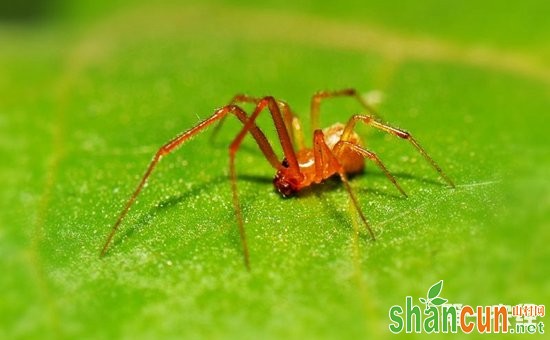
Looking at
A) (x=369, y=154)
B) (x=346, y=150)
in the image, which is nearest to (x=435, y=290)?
(x=369, y=154)

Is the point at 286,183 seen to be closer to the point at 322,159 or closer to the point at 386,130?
the point at 322,159

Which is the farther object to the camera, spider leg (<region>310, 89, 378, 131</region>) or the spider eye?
spider leg (<region>310, 89, 378, 131</region>)

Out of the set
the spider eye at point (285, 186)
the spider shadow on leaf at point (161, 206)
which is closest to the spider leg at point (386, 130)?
the spider eye at point (285, 186)

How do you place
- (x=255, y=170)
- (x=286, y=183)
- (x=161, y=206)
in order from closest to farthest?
(x=161, y=206) < (x=286, y=183) < (x=255, y=170)

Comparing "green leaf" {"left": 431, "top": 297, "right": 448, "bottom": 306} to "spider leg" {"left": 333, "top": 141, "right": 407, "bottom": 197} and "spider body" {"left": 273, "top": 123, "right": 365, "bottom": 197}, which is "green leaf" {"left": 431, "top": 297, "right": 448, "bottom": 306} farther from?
"spider body" {"left": 273, "top": 123, "right": 365, "bottom": 197}

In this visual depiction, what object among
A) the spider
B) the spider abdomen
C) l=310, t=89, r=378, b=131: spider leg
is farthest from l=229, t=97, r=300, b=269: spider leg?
l=310, t=89, r=378, b=131: spider leg
